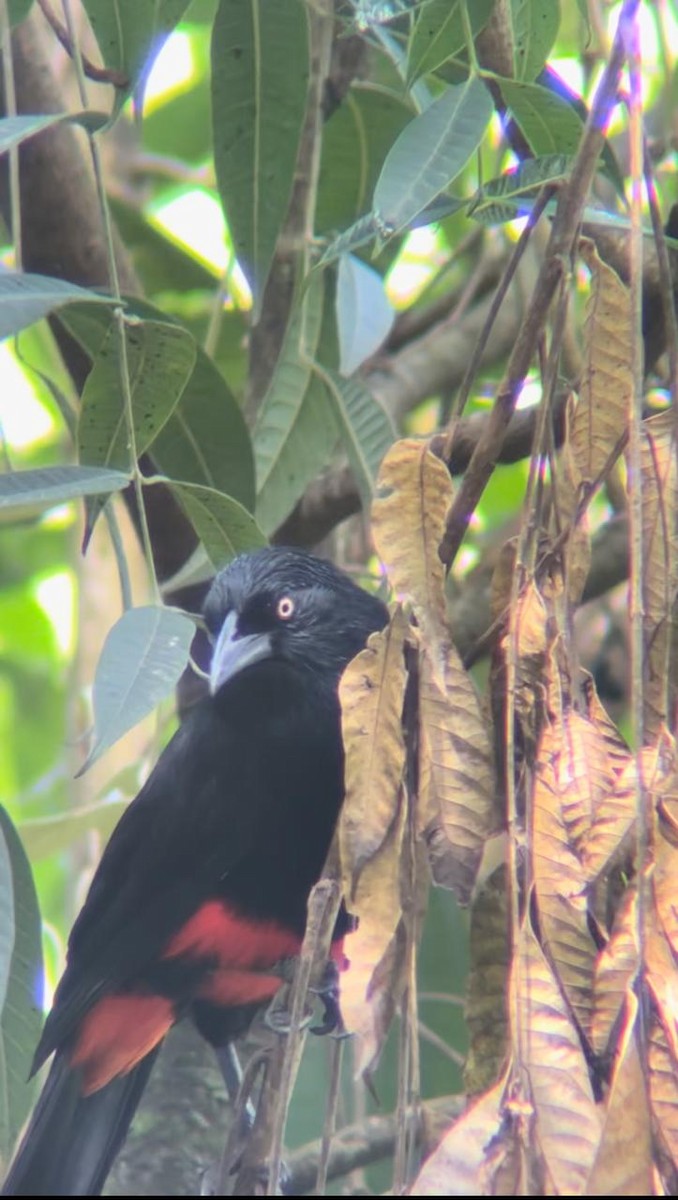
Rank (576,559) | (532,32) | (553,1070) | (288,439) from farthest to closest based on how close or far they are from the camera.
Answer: (288,439)
(532,32)
(576,559)
(553,1070)

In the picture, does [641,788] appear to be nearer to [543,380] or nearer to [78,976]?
[543,380]

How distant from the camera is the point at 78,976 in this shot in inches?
128

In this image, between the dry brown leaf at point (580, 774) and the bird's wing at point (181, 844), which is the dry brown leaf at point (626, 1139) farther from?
the bird's wing at point (181, 844)

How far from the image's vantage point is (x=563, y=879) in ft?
5.29

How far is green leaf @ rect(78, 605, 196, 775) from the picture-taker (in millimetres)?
1848

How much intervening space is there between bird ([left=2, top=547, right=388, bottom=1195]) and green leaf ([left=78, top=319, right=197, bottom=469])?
0.66 meters

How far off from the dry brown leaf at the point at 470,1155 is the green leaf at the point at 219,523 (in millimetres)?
1242

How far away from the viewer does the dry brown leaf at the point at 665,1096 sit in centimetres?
140

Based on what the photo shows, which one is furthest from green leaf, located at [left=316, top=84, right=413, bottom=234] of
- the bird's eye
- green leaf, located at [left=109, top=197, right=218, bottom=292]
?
the bird's eye

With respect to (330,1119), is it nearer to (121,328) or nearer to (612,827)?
(612,827)

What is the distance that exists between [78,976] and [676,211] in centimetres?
180

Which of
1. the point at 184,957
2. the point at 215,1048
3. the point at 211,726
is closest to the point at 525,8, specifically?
the point at 211,726

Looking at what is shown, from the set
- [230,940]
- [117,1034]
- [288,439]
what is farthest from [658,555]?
[117,1034]

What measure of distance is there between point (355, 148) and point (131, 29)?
142 centimetres
